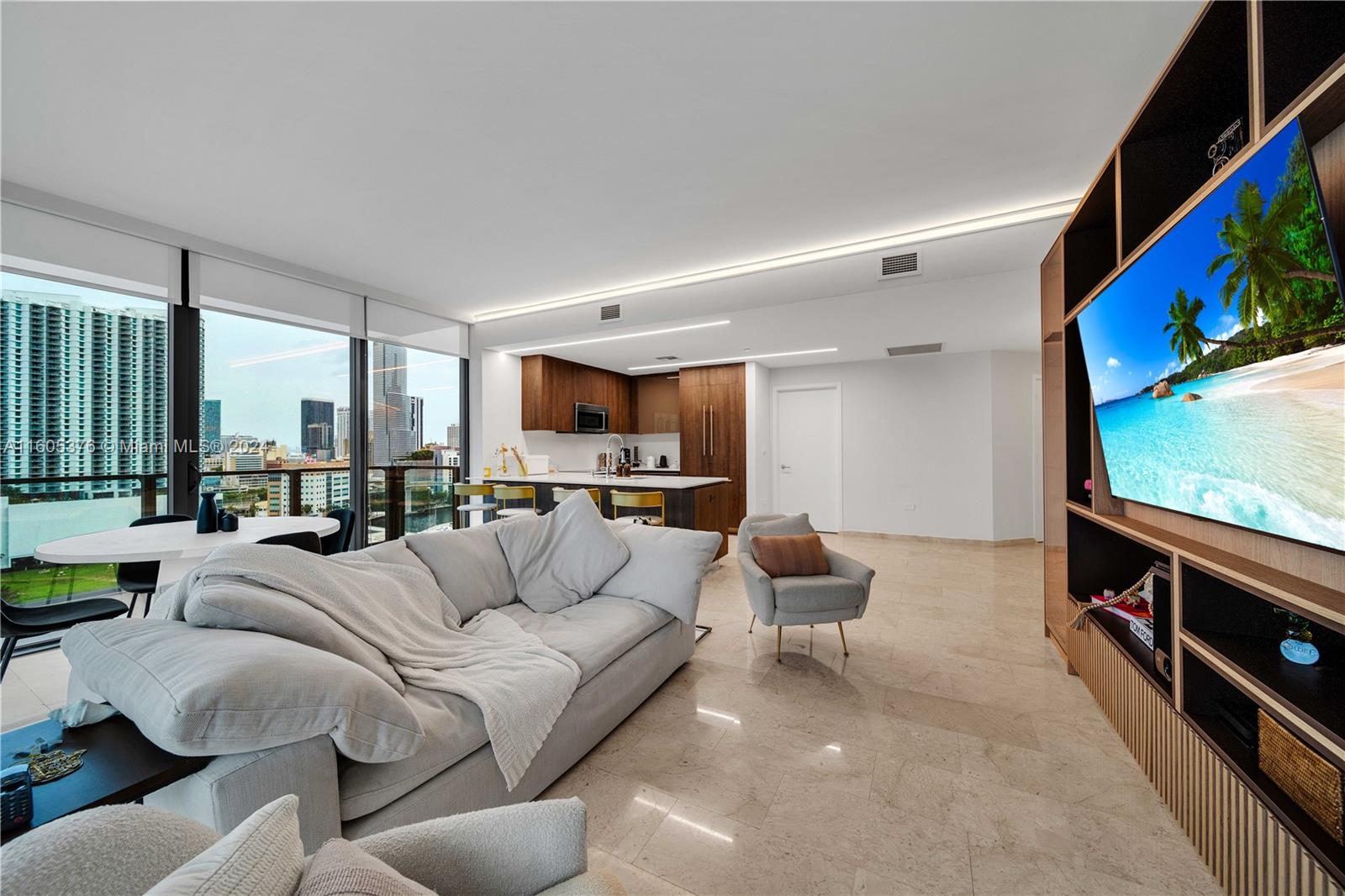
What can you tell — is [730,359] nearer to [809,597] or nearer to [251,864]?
[809,597]

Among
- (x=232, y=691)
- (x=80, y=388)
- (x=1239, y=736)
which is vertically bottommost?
(x=1239, y=736)

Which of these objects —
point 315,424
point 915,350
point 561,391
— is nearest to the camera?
point 315,424

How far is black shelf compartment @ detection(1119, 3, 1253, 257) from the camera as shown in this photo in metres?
1.73

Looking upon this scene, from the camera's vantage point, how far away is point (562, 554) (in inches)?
112

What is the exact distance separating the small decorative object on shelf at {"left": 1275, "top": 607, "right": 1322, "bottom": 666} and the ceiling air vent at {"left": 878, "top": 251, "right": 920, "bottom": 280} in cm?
262

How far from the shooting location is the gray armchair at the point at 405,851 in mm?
576

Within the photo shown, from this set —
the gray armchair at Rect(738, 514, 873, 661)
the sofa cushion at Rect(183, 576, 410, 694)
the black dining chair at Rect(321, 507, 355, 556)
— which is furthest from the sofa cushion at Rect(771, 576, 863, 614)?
the black dining chair at Rect(321, 507, 355, 556)

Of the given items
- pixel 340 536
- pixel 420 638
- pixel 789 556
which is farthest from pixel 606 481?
pixel 420 638

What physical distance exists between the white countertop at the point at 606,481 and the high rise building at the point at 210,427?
96.3 inches

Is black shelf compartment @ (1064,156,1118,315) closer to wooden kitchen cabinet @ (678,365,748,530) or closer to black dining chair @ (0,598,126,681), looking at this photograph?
wooden kitchen cabinet @ (678,365,748,530)

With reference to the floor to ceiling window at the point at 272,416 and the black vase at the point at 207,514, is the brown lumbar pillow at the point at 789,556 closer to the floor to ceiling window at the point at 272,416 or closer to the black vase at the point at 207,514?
the black vase at the point at 207,514

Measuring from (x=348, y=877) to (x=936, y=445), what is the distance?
288 inches

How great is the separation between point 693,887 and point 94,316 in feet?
15.4

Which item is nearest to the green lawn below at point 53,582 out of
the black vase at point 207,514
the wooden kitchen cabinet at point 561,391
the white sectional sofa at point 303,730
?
the black vase at point 207,514
